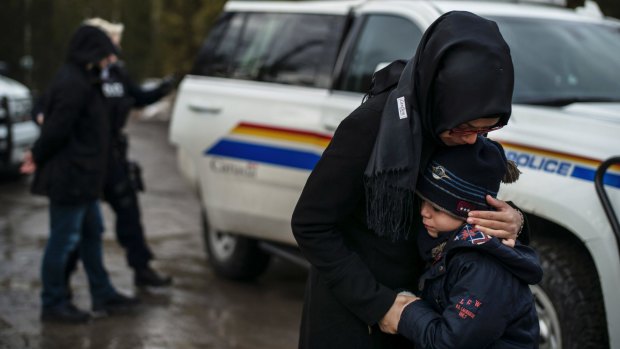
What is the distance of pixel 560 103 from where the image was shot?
4.36 metres

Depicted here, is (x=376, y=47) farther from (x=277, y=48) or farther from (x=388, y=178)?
(x=388, y=178)

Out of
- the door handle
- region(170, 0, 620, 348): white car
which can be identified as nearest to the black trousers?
region(170, 0, 620, 348): white car

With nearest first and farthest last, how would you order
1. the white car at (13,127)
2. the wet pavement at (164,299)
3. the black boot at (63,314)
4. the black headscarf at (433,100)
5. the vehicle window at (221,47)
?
the black headscarf at (433,100)
the wet pavement at (164,299)
the black boot at (63,314)
the vehicle window at (221,47)
the white car at (13,127)

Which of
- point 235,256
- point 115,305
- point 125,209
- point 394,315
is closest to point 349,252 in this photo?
point 394,315

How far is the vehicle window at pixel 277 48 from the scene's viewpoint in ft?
18.3

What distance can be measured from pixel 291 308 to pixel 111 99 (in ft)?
6.08

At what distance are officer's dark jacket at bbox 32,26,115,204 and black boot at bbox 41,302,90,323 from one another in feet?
2.18

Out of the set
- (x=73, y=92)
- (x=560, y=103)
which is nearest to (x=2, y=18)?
(x=73, y=92)

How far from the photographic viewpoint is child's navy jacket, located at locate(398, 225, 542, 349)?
224cm

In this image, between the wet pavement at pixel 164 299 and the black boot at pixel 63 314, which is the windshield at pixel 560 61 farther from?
the black boot at pixel 63 314

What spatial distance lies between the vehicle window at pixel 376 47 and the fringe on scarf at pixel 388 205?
8.85ft

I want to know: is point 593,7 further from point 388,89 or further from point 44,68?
point 44,68

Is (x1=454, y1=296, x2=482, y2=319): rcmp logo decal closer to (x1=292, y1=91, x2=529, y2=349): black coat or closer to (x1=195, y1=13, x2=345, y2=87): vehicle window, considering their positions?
(x1=292, y1=91, x2=529, y2=349): black coat

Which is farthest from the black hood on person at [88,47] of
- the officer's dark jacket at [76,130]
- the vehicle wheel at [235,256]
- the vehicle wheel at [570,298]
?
the vehicle wheel at [570,298]
